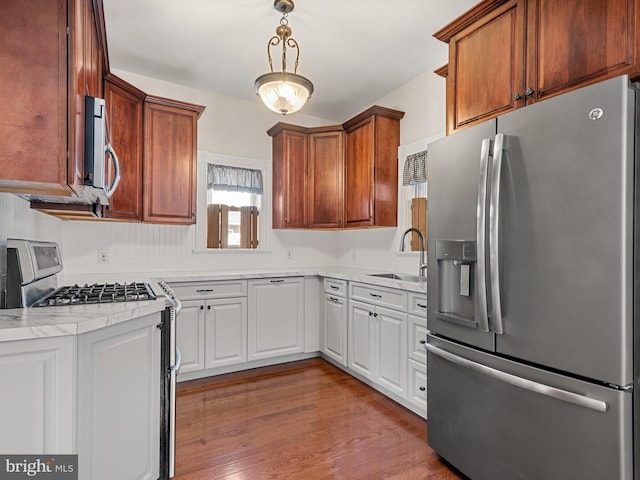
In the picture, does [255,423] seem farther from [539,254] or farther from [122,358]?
[539,254]

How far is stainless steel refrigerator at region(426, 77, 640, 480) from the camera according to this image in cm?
126

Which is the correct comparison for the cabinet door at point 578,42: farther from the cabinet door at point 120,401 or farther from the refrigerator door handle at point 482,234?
the cabinet door at point 120,401

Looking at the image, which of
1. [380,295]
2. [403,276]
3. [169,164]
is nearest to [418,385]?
[380,295]

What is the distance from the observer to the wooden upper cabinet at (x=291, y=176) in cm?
387

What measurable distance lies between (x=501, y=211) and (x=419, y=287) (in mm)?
937

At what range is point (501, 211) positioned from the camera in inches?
62.6

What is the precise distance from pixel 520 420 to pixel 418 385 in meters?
0.97

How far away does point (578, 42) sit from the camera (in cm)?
155

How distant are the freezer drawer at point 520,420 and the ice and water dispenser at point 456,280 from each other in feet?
0.54

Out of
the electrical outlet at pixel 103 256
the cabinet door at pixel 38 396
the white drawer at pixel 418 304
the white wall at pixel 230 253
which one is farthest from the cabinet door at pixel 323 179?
the cabinet door at pixel 38 396

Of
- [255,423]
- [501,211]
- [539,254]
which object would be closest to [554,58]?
[501,211]

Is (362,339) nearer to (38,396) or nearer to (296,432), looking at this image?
(296,432)

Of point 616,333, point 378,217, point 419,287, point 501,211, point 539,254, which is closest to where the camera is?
point 616,333

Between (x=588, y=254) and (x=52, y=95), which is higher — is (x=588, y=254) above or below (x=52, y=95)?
below
